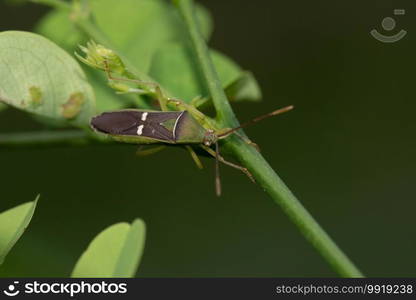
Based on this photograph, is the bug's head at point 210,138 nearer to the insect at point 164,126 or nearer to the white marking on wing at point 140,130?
the insect at point 164,126

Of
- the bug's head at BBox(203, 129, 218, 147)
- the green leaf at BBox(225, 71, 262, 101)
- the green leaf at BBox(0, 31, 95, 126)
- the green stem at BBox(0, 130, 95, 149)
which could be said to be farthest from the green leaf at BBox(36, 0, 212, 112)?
the bug's head at BBox(203, 129, 218, 147)

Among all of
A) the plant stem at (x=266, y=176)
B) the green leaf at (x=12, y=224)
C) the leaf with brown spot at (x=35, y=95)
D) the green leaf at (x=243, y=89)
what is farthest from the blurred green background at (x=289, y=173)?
the green leaf at (x=12, y=224)

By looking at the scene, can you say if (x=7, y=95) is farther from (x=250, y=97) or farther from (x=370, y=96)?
(x=370, y=96)

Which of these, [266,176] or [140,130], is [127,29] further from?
[266,176]

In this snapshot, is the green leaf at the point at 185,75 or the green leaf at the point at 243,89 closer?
the green leaf at the point at 243,89

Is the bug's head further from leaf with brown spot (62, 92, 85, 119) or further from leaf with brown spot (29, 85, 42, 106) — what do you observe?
leaf with brown spot (29, 85, 42, 106)

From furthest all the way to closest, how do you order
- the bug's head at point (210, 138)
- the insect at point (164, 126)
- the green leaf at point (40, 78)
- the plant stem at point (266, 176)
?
1. the insect at point (164, 126)
2. the bug's head at point (210, 138)
3. the green leaf at point (40, 78)
4. the plant stem at point (266, 176)

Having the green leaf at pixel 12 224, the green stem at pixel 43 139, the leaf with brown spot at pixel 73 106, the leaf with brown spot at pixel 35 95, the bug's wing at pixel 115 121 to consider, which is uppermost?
the leaf with brown spot at pixel 35 95

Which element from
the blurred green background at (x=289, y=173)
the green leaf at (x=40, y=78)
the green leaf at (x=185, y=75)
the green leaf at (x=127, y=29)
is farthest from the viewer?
the blurred green background at (x=289, y=173)
